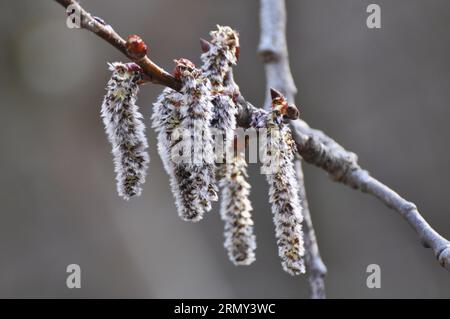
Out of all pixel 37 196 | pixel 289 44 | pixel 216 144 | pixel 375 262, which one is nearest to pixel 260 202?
pixel 375 262

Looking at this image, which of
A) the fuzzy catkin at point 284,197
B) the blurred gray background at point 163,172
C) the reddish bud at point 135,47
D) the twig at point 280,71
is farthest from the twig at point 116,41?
the blurred gray background at point 163,172

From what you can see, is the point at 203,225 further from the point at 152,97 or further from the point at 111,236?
the point at 152,97

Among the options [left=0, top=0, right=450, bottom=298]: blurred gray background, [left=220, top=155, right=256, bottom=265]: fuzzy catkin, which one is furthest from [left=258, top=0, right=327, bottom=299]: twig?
[left=0, top=0, right=450, bottom=298]: blurred gray background

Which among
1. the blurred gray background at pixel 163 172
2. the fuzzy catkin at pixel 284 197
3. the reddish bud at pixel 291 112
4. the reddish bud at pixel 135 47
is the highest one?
the blurred gray background at pixel 163 172

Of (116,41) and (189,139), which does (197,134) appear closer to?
(189,139)

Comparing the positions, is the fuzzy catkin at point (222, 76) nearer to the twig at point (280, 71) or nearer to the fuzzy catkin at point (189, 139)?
the fuzzy catkin at point (189, 139)

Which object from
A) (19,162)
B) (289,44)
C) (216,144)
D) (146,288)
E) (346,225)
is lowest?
(216,144)
